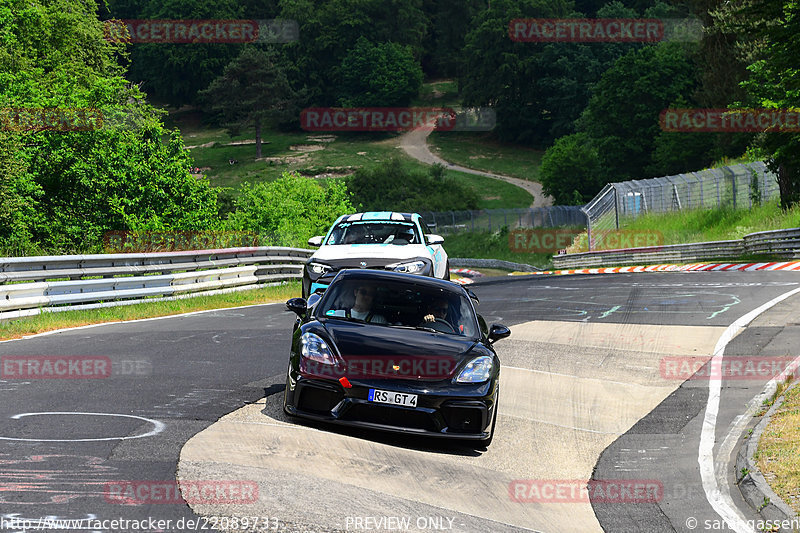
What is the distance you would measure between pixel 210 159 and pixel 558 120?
47.3 m

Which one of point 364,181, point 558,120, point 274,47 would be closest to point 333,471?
point 364,181

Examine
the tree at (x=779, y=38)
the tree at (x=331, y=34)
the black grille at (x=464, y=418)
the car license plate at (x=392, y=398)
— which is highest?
the tree at (x=331, y=34)

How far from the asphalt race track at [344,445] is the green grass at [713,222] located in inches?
1042

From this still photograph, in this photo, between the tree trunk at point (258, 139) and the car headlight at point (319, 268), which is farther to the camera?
the tree trunk at point (258, 139)

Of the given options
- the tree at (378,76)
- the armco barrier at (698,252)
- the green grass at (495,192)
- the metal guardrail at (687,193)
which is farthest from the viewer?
the tree at (378,76)

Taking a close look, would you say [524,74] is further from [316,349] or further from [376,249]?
[316,349]

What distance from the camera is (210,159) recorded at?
131 metres

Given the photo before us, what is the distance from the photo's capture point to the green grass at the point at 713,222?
40406 millimetres

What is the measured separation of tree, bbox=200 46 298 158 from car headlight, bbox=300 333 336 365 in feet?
422

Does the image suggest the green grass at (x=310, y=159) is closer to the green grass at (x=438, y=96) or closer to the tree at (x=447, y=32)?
the green grass at (x=438, y=96)

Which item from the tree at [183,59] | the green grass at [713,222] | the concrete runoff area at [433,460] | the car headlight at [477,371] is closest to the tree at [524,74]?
the tree at [183,59]

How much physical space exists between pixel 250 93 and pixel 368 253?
12829 centimetres

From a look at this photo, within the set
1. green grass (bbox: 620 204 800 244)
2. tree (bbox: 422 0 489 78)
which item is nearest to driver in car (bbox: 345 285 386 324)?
green grass (bbox: 620 204 800 244)

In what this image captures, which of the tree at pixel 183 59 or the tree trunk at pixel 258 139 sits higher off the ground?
the tree at pixel 183 59
